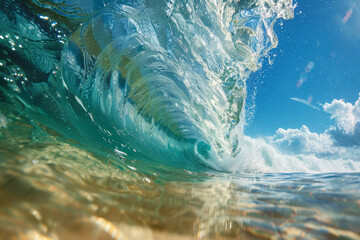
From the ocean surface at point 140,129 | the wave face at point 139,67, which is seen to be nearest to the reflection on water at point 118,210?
the ocean surface at point 140,129

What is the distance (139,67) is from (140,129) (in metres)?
1.24

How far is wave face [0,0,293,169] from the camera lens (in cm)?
225

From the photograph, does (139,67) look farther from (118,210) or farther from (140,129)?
(118,210)

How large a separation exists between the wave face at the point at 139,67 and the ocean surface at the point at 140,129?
0.8 inches

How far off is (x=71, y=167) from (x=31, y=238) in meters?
0.64

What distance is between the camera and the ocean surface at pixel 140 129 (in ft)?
2.37

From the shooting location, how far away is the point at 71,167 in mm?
1062

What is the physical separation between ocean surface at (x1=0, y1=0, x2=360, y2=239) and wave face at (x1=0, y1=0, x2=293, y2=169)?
20 millimetres

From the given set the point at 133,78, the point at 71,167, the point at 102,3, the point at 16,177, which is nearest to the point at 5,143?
the point at 71,167

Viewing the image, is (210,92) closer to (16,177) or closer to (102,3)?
(102,3)

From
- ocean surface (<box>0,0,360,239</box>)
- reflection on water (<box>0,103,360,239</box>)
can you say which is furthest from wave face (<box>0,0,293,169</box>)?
reflection on water (<box>0,103,360,239</box>)

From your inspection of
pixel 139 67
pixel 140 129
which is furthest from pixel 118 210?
pixel 140 129

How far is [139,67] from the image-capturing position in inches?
115

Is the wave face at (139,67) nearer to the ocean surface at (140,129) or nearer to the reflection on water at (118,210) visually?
the ocean surface at (140,129)
